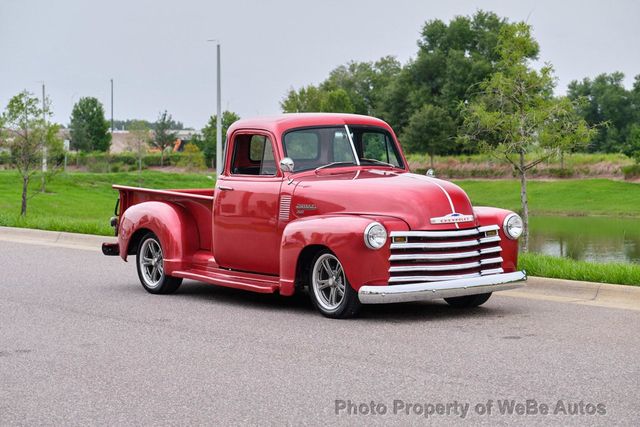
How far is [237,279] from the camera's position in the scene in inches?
448

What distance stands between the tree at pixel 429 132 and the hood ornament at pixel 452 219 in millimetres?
64625

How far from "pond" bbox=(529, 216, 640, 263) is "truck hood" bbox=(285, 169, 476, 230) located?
43.2 ft

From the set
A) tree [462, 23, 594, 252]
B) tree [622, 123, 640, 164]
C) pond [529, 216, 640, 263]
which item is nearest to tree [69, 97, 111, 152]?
tree [622, 123, 640, 164]

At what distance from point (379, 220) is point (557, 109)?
11.9 m

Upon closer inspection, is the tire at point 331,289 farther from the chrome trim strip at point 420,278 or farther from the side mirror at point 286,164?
the side mirror at point 286,164

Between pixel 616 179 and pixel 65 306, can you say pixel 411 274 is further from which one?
pixel 616 179

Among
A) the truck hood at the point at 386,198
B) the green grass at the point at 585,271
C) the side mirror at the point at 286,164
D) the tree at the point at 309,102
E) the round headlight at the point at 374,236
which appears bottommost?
the green grass at the point at 585,271

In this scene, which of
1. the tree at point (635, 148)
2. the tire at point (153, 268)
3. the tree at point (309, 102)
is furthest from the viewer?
the tree at point (309, 102)

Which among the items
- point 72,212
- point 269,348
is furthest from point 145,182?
point 269,348

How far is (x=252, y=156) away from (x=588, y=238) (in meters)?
22.0

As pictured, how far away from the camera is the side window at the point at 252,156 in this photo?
455 inches

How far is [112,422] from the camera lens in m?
6.35

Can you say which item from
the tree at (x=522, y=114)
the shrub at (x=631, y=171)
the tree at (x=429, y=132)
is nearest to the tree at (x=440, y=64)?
the tree at (x=429, y=132)

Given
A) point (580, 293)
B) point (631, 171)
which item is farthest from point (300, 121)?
point (631, 171)
